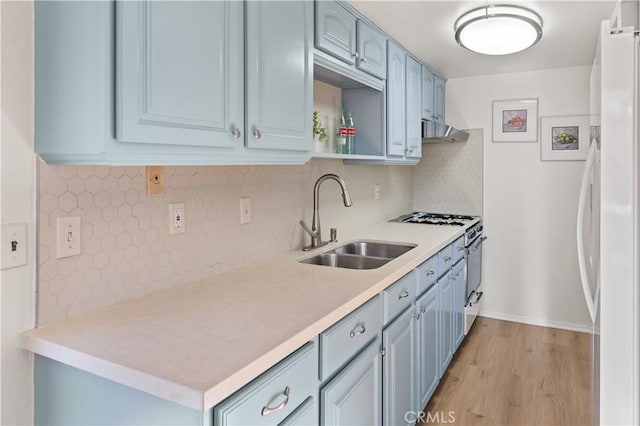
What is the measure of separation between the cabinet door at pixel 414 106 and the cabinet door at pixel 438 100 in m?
0.44

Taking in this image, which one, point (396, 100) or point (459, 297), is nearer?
point (396, 100)

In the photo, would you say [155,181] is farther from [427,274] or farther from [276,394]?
[427,274]

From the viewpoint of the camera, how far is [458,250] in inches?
122

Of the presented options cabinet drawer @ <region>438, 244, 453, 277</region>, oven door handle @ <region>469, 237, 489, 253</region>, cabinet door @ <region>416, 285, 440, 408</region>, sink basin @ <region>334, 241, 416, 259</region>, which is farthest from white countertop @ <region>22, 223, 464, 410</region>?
oven door handle @ <region>469, 237, 489, 253</region>

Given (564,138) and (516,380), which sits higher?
(564,138)

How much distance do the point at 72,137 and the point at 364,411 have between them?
1303mm

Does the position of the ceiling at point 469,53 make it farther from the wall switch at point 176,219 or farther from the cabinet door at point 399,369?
the cabinet door at point 399,369

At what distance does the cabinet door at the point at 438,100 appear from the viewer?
3.74 metres

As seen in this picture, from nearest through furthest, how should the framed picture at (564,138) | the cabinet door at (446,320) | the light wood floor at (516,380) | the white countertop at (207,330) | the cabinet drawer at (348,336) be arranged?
the white countertop at (207,330) → the cabinet drawer at (348,336) → the light wood floor at (516,380) → the cabinet door at (446,320) → the framed picture at (564,138)

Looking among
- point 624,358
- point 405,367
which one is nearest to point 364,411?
point 405,367

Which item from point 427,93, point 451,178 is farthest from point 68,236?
point 451,178

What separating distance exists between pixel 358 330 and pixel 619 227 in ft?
2.97

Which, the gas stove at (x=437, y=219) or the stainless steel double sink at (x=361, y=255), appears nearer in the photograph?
the stainless steel double sink at (x=361, y=255)

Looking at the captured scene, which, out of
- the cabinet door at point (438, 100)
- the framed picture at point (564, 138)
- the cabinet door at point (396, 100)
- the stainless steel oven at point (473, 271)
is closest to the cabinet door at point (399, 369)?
the cabinet door at point (396, 100)
